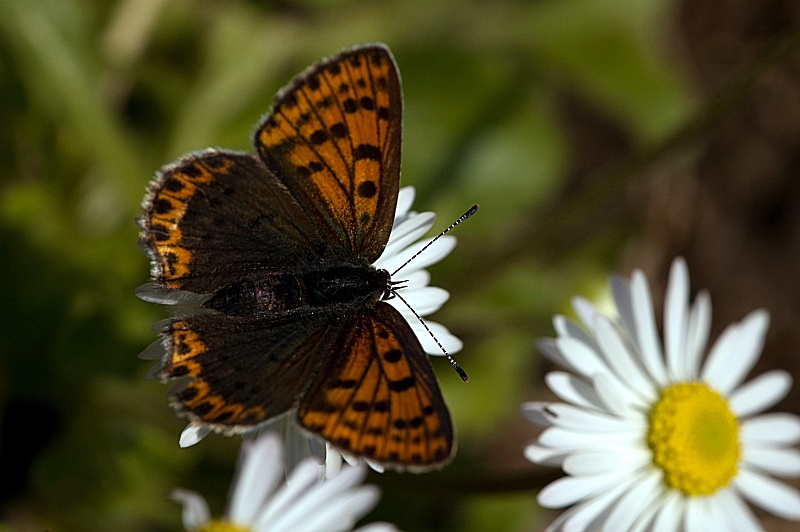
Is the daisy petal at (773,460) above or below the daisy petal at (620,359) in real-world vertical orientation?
below

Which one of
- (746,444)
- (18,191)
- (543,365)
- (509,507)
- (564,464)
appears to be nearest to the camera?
(564,464)

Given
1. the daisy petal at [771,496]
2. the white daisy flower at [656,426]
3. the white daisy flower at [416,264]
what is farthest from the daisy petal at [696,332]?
the white daisy flower at [416,264]

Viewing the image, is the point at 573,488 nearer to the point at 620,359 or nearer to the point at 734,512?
the point at 620,359

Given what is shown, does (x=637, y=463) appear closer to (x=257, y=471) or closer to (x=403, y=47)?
(x=257, y=471)

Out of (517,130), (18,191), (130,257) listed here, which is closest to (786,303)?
(517,130)

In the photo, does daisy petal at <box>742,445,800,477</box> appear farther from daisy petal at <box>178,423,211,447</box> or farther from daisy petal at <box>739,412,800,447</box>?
daisy petal at <box>178,423,211,447</box>

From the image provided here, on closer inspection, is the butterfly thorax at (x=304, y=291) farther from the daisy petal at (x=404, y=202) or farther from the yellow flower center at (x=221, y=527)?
the yellow flower center at (x=221, y=527)

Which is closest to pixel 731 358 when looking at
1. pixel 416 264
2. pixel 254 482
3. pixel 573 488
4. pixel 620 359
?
pixel 620 359
